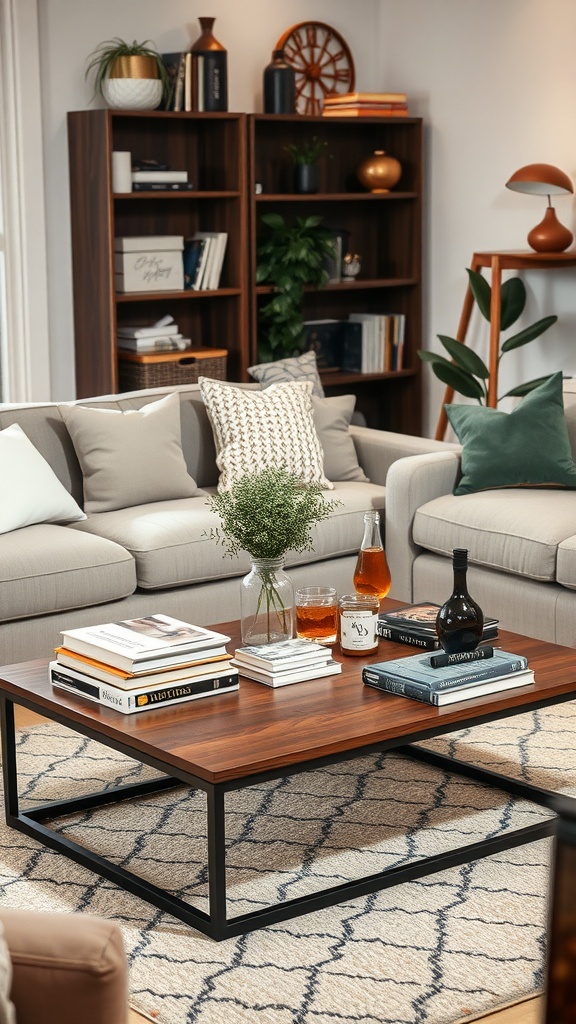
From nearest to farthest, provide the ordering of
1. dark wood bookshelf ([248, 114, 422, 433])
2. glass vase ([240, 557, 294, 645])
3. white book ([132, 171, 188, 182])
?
glass vase ([240, 557, 294, 645]) → white book ([132, 171, 188, 182]) → dark wood bookshelf ([248, 114, 422, 433])

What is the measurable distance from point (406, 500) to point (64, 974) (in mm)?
3044

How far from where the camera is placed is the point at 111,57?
5.20 meters

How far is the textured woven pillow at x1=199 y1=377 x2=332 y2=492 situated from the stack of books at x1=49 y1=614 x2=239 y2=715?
1.56 meters

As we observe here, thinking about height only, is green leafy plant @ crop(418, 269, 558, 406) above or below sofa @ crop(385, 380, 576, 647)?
above

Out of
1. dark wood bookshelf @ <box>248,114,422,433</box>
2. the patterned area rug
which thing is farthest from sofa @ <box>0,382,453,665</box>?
dark wood bookshelf @ <box>248,114,422,433</box>

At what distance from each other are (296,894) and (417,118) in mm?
4333

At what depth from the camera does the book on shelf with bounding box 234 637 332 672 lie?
9.01 ft

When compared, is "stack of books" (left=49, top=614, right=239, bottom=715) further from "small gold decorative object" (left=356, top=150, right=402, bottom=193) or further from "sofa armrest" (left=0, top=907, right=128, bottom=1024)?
"small gold decorative object" (left=356, top=150, right=402, bottom=193)

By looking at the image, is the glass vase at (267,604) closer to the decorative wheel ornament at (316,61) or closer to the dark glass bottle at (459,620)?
the dark glass bottle at (459,620)

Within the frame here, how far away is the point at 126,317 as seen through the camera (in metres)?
5.60

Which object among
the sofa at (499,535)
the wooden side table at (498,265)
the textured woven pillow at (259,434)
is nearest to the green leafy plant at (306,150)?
the wooden side table at (498,265)

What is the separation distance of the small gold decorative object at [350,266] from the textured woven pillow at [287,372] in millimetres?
1283

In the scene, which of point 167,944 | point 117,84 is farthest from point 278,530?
point 117,84

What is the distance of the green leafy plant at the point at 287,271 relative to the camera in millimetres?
5582
